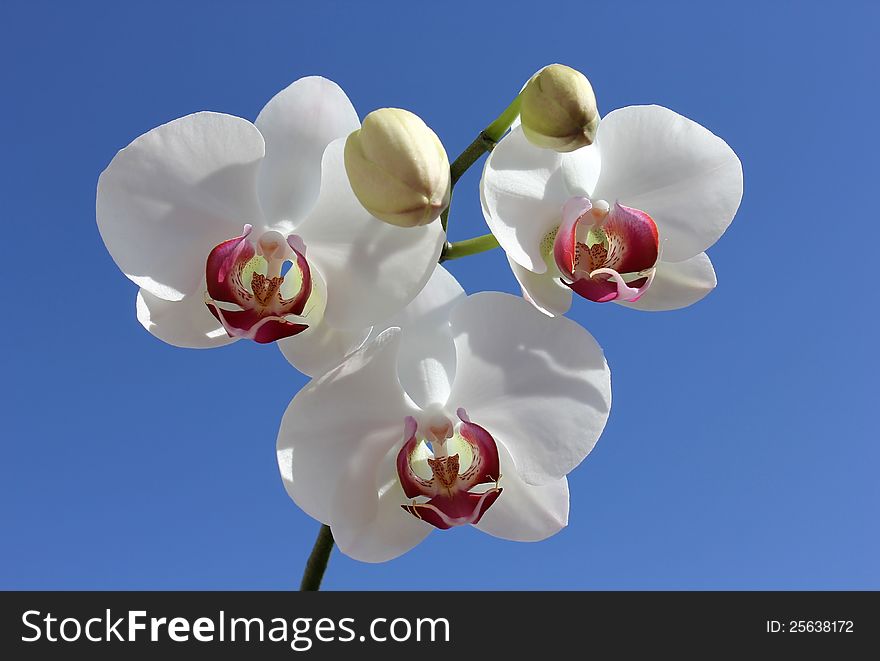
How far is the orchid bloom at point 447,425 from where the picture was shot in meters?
1.05

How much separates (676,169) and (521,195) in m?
0.26

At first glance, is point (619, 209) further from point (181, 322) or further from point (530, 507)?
point (181, 322)

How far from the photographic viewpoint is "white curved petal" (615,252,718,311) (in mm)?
1148

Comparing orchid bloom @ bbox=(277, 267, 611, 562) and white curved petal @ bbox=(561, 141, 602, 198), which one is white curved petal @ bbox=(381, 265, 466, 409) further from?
white curved petal @ bbox=(561, 141, 602, 198)

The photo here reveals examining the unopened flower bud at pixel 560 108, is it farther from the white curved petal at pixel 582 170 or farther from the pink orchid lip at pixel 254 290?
the pink orchid lip at pixel 254 290

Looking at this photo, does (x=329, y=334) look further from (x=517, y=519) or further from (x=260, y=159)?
(x=517, y=519)

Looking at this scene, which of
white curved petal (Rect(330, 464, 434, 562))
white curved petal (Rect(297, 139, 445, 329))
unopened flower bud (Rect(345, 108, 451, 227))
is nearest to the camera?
unopened flower bud (Rect(345, 108, 451, 227))

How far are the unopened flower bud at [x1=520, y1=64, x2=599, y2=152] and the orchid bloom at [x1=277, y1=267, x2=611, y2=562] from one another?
206mm

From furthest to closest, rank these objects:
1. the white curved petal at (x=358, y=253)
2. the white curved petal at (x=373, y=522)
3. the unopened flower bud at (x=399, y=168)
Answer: the white curved petal at (x=373, y=522) < the white curved petal at (x=358, y=253) < the unopened flower bud at (x=399, y=168)

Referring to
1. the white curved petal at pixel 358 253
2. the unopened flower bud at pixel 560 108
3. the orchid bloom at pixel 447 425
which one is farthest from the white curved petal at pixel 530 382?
the unopened flower bud at pixel 560 108

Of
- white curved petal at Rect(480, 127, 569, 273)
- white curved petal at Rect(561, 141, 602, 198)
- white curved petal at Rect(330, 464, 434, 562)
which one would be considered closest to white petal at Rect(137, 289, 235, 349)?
white curved petal at Rect(330, 464, 434, 562)

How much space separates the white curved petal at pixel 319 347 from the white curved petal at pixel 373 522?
16 centimetres

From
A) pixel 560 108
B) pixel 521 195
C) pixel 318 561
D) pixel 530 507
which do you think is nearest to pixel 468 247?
pixel 521 195

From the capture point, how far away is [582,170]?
110 centimetres
